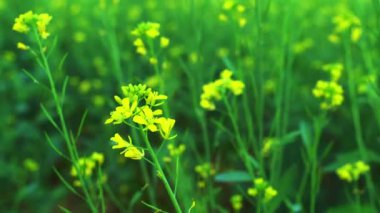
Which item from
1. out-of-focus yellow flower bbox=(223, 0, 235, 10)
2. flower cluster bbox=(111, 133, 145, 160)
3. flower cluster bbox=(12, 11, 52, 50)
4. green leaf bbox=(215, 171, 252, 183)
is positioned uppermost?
out-of-focus yellow flower bbox=(223, 0, 235, 10)

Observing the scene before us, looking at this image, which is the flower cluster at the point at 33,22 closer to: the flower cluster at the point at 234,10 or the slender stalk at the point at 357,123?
the flower cluster at the point at 234,10

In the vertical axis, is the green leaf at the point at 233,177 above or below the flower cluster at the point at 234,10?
below

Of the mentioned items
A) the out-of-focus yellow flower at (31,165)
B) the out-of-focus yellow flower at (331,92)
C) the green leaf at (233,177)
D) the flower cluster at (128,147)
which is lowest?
the flower cluster at (128,147)

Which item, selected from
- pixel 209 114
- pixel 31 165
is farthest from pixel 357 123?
pixel 31 165

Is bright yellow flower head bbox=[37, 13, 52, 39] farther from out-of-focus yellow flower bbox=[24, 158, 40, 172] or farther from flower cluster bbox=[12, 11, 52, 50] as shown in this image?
out-of-focus yellow flower bbox=[24, 158, 40, 172]

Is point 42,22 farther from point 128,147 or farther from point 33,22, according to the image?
point 128,147

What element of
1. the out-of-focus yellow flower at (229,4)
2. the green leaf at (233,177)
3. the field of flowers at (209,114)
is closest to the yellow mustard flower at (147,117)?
the field of flowers at (209,114)

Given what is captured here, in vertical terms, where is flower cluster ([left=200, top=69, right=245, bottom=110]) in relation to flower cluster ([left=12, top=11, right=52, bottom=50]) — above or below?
above

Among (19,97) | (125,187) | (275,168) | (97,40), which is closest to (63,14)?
(97,40)

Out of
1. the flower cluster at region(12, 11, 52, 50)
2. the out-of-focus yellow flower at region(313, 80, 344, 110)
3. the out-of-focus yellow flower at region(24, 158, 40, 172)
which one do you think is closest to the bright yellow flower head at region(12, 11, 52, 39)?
the flower cluster at region(12, 11, 52, 50)
